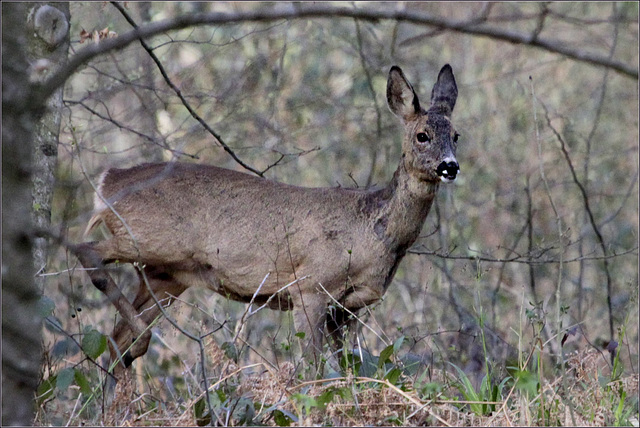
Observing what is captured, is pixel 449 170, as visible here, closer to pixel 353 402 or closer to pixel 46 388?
pixel 353 402

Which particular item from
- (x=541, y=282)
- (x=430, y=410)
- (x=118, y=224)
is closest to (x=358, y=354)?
(x=430, y=410)

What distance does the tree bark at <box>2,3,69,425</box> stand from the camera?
2.75m

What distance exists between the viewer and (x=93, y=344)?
4.39 meters

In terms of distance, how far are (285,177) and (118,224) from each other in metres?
4.29

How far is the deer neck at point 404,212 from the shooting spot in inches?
246

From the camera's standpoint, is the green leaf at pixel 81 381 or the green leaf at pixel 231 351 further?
the green leaf at pixel 231 351

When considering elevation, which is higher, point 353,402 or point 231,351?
point 231,351

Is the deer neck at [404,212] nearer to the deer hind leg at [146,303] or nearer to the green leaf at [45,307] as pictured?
the deer hind leg at [146,303]

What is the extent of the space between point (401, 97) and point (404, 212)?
911mm

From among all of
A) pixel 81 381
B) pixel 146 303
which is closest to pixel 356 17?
pixel 81 381

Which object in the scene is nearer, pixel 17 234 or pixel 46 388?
pixel 17 234

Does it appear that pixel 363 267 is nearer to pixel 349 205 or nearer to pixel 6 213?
pixel 349 205

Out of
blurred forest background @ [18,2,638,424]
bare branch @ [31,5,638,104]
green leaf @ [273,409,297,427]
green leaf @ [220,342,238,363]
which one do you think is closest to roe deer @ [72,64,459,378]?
green leaf @ [220,342,238,363]

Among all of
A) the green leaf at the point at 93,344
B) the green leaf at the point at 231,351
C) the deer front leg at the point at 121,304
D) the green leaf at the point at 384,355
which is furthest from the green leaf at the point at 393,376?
the deer front leg at the point at 121,304
